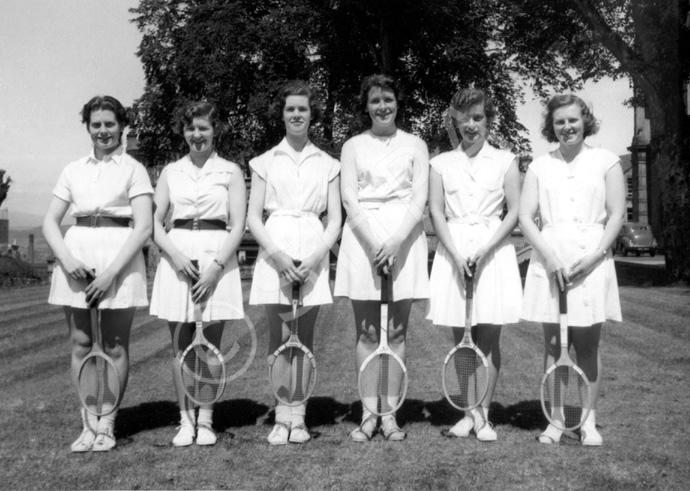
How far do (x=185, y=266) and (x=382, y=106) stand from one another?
6.82 feet

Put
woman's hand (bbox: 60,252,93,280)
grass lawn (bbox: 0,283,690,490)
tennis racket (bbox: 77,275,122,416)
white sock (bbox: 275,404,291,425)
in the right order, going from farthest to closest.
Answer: white sock (bbox: 275,404,291,425)
tennis racket (bbox: 77,275,122,416)
woman's hand (bbox: 60,252,93,280)
grass lawn (bbox: 0,283,690,490)

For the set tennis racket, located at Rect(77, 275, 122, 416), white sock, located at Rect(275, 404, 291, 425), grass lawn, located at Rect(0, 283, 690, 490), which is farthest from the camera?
white sock, located at Rect(275, 404, 291, 425)

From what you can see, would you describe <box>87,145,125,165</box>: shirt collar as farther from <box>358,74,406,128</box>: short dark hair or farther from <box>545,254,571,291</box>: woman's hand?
<box>545,254,571,291</box>: woman's hand

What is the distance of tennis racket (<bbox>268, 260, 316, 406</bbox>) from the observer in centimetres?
576

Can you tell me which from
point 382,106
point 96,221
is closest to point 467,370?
point 382,106

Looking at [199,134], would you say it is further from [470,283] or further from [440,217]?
[470,283]

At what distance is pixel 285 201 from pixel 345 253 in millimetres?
660

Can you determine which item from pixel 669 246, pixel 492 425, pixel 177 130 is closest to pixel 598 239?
pixel 492 425

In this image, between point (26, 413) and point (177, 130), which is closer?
point (177, 130)

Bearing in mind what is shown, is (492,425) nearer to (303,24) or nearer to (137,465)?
(137,465)

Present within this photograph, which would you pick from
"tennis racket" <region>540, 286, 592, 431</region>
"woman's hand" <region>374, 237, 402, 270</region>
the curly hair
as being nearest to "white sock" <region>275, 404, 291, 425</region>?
"woman's hand" <region>374, 237, 402, 270</region>

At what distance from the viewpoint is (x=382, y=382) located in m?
5.89

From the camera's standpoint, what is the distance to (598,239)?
577cm

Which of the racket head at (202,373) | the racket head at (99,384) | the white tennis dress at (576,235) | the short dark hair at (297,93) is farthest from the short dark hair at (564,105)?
the racket head at (99,384)
